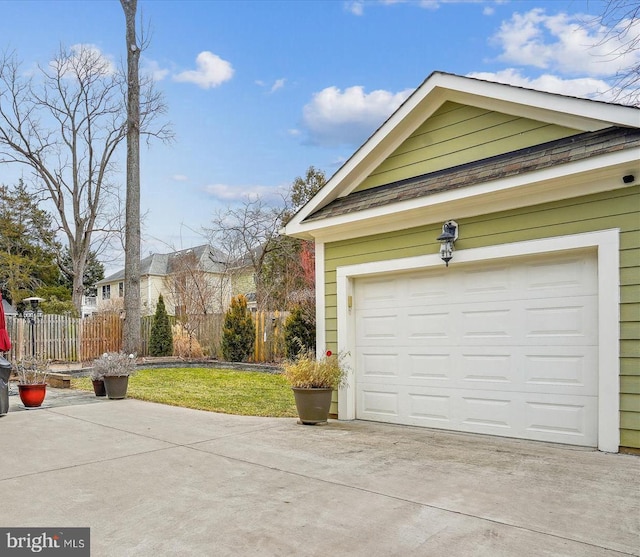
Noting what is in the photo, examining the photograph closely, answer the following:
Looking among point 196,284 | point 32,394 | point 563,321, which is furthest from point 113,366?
point 196,284

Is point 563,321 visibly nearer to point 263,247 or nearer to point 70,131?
point 263,247

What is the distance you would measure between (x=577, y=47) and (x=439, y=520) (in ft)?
22.9

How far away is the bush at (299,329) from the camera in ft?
45.4

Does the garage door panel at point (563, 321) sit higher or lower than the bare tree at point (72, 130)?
lower

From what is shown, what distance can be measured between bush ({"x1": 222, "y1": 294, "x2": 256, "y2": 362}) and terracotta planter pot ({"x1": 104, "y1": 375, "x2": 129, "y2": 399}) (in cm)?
622

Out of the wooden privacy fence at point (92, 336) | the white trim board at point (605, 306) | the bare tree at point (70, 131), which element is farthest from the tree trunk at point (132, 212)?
the white trim board at point (605, 306)

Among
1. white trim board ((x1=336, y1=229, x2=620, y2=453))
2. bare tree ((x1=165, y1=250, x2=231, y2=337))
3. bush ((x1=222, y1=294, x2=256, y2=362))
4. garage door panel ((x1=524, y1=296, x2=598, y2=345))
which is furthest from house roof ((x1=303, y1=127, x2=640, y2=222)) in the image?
bare tree ((x1=165, y1=250, x2=231, y2=337))

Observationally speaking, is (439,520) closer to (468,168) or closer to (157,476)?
(157,476)

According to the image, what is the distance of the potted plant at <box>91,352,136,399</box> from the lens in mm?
9398

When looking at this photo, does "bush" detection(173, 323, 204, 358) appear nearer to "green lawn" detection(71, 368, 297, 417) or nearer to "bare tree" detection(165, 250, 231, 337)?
"bare tree" detection(165, 250, 231, 337)

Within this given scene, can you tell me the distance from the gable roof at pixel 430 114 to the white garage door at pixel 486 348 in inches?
44.1

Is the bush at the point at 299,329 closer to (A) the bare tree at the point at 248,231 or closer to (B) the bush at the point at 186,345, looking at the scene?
(B) the bush at the point at 186,345

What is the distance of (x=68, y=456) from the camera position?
5.30 meters

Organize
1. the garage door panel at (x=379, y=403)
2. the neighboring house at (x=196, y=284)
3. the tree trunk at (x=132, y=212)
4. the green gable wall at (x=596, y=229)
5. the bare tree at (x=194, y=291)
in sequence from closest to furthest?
the green gable wall at (x=596, y=229)
the garage door panel at (x=379, y=403)
the tree trunk at (x=132, y=212)
the bare tree at (x=194, y=291)
the neighboring house at (x=196, y=284)
